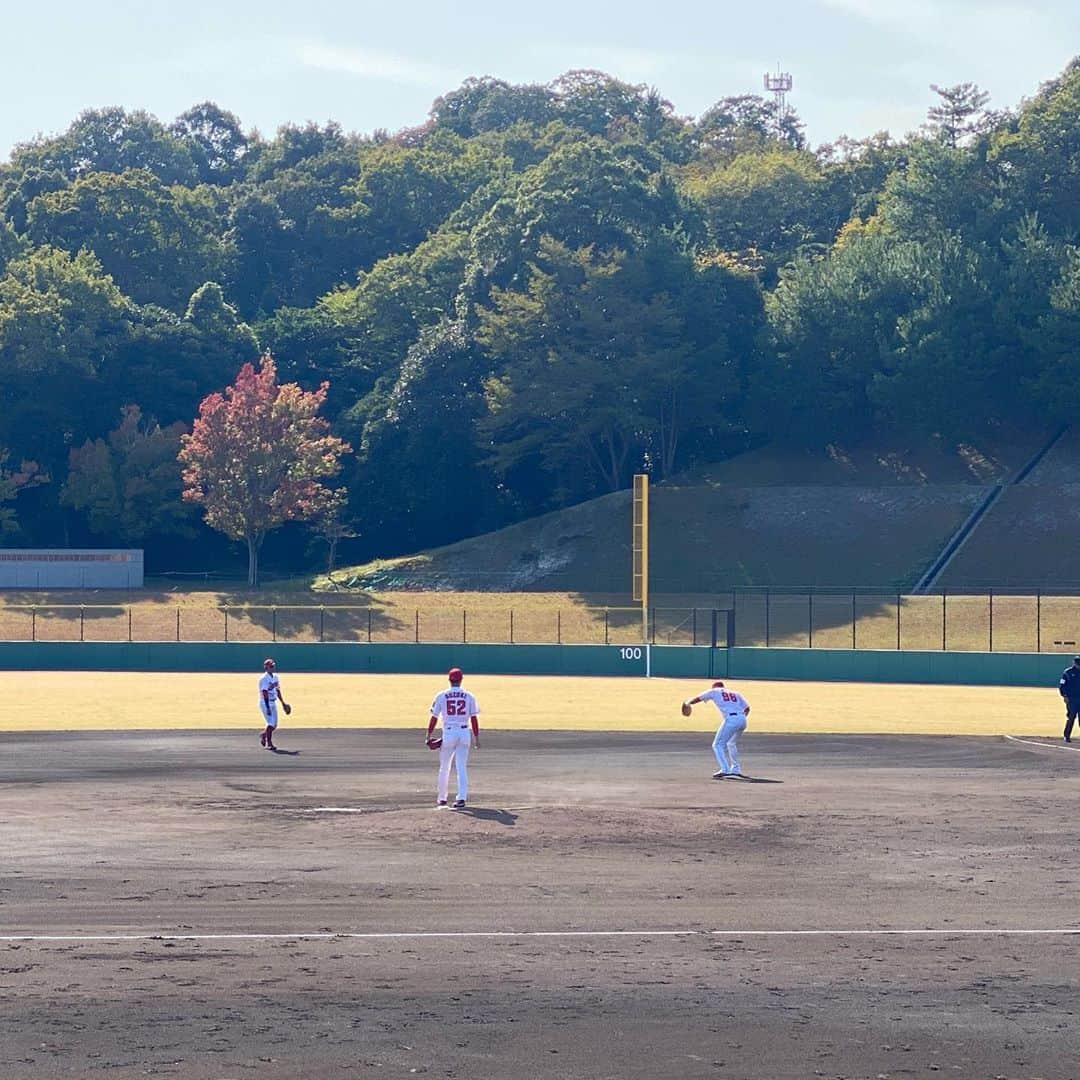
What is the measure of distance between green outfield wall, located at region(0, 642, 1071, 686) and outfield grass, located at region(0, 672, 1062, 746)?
1.63 m

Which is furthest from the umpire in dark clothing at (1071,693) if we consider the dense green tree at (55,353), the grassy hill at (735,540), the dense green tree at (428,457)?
the dense green tree at (55,353)

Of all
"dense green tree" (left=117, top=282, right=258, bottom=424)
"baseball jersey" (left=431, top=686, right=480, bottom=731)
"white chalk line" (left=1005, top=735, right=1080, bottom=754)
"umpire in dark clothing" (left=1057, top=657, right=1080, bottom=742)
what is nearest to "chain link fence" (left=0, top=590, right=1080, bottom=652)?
"white chalk line" (left=1005, top=735, right=1080, bottom=754)

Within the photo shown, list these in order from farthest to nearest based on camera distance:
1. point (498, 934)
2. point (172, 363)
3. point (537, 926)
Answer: point (172, 363), point (537, 926), point (498, 934)

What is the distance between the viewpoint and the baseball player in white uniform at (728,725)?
1008 inches

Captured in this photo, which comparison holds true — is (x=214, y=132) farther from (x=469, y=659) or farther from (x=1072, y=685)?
(x=1072, y=685)

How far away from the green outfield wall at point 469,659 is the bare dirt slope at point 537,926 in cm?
2709

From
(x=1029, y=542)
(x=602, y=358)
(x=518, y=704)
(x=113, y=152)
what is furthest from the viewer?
(x=113, y=152)

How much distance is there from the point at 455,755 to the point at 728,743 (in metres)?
6.06

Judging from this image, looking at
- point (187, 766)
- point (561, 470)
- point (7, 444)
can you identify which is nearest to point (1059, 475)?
point (561, 470)

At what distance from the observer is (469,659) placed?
5634cm

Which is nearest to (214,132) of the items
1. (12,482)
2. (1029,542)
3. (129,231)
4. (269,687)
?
(129,231)

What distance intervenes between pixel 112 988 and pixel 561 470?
77762mm

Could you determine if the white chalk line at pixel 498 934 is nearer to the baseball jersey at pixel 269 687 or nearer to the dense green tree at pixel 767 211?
the baseball jersey at pixel 269 687

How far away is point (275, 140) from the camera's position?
138000 millimetres
